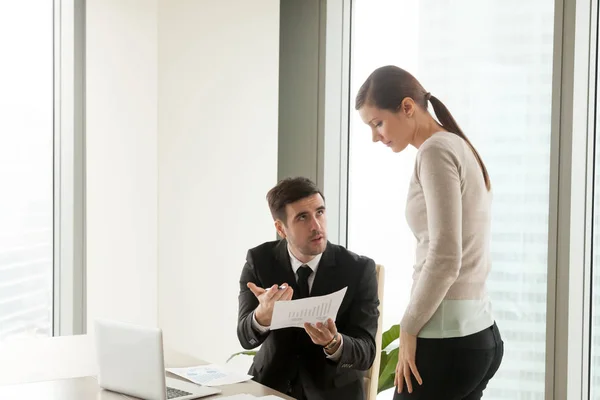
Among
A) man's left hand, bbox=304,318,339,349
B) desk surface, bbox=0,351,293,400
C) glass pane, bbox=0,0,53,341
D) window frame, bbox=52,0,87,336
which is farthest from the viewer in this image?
window frame, bbox=52,0,87,336

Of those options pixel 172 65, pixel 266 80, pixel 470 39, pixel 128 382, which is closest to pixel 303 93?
pixel 266 80

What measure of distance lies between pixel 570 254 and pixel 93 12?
7.52 ft

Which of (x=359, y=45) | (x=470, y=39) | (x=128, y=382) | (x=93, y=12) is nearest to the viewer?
(x=128, y=382)

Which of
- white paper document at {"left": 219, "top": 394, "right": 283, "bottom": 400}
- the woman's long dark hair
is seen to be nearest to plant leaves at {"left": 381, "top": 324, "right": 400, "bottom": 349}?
the woman's long dark hair

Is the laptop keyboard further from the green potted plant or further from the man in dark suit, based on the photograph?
the green potted plant

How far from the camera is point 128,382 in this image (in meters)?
2.02

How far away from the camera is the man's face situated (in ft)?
8.12

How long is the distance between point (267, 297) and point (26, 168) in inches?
59.4

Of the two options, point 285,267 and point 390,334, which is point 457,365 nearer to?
point 285,267

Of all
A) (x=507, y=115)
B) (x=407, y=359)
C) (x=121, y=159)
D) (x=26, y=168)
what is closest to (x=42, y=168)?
(x=26, y=168)

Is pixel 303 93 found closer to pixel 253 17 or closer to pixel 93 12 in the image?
pixel 253 17

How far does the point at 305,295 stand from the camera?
8.17 ft

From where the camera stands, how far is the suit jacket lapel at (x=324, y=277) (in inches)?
97.0

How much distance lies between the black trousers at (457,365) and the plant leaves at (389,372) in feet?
2.63
